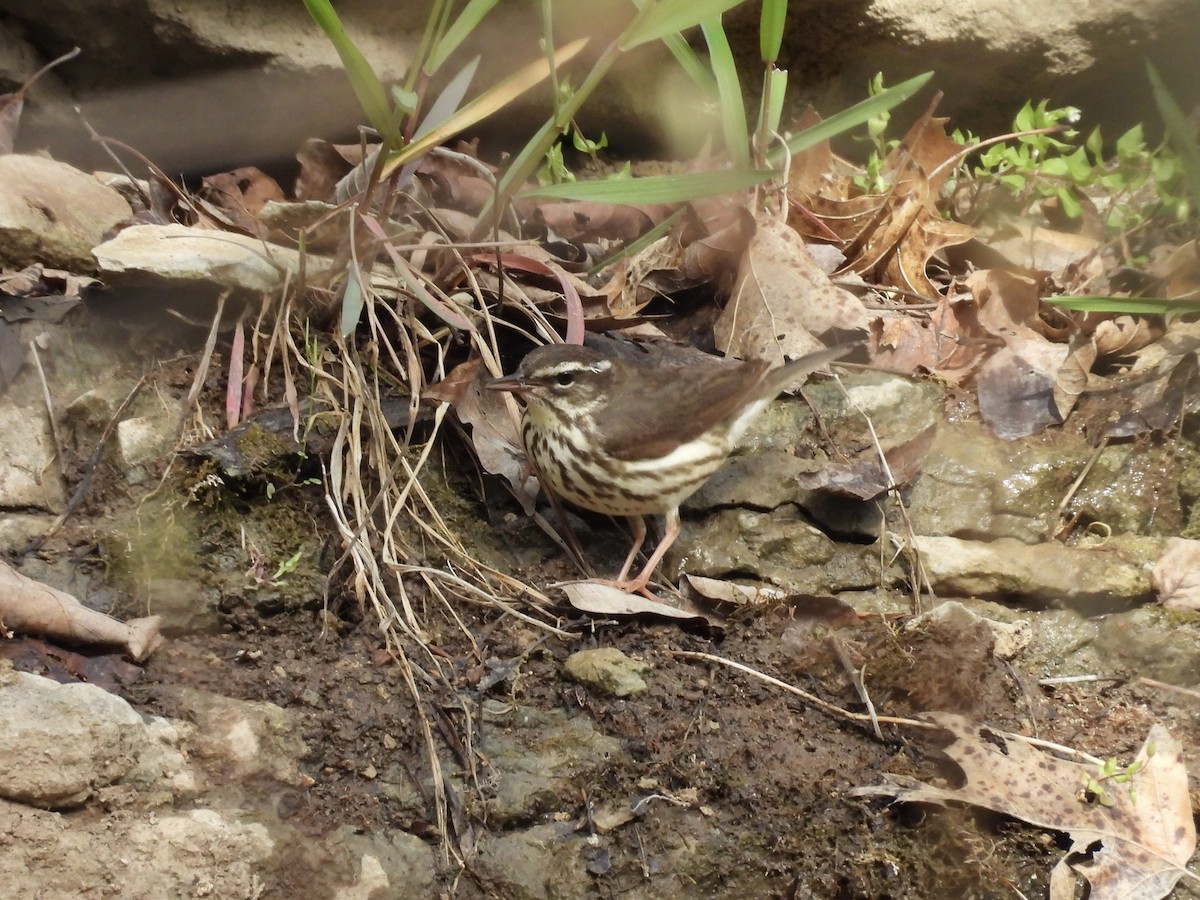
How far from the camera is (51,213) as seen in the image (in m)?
3.49

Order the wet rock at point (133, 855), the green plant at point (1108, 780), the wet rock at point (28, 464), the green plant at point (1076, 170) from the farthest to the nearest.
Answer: the green plant at point (1076, 170), the wet rock at point (28, 464), the green plant at point (1108, 780), the wet rock at point (133, 855)

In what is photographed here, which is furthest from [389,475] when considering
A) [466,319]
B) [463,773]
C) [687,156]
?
[687,156]

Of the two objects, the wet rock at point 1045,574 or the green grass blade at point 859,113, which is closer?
the wet rock at point 1045,574

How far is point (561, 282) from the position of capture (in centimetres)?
364

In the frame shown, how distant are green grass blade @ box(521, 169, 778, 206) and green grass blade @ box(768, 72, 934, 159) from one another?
733 mm

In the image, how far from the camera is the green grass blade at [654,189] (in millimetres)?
3105

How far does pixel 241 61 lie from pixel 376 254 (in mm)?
1328

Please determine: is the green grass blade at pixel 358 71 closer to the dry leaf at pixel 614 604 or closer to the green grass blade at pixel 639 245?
the green grass blade at pixel 639 245

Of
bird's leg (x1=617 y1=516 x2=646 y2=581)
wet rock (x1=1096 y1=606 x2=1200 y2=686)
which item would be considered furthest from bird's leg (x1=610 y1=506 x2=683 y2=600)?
wet rock (x1=1096 y1=606 x2=1200 y2=686)

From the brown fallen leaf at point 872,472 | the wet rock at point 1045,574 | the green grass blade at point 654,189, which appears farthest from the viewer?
the brown fallen leaf at point 872,472

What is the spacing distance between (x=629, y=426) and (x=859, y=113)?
1389mm

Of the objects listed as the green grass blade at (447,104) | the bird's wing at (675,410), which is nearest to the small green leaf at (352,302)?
the green grass blade at (447,104)

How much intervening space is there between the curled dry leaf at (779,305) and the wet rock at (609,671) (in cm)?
139

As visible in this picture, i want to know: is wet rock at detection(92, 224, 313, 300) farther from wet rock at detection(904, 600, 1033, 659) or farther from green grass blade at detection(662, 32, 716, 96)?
wet rock at detection(904, 600, 1033, 659)
